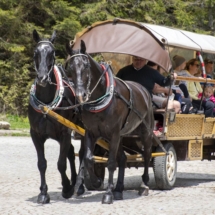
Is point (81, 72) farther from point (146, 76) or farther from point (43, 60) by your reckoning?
point (146, 76)

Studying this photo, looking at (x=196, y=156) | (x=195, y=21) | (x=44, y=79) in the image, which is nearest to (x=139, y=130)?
(x=196, y=156)

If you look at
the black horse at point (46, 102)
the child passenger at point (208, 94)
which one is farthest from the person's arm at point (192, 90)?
the black horse at point (46, 102)

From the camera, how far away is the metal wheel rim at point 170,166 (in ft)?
36.5

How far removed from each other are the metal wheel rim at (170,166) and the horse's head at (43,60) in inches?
114

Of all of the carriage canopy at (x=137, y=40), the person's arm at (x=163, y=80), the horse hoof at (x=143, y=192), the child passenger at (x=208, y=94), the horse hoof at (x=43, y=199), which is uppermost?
the carriage canopy at (x=137, y=40)

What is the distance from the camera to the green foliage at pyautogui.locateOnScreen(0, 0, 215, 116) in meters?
25.7

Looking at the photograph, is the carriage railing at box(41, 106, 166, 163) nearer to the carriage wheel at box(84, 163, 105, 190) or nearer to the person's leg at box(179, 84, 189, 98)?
the carriage wheel at box(84, 163, 105, 190)

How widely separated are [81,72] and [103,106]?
61 cm

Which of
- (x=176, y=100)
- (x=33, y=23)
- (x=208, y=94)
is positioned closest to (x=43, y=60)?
(x=176, y=100)

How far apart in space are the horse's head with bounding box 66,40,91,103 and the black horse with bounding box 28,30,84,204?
0.35 m

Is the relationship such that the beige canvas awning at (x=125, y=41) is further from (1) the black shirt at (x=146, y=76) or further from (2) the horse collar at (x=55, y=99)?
(2) the horse collar at (x=55, y=99)

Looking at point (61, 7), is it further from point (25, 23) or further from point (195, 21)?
point (195, 21)

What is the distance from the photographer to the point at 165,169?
1092 centimetres

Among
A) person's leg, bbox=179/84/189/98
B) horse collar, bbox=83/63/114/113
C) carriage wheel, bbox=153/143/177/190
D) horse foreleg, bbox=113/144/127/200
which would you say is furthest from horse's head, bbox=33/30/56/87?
person's leg, bbox=179/84/189/98
